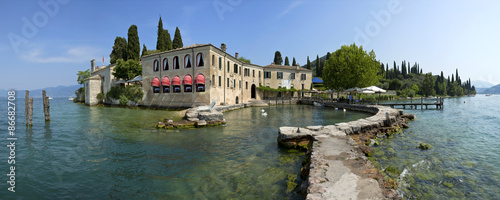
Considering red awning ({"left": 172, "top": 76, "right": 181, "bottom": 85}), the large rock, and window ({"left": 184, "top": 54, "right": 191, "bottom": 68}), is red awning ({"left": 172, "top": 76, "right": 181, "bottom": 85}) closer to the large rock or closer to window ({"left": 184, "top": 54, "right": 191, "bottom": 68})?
window ({"left": 184, "top": 54, "right": 191, "bottom": 68})

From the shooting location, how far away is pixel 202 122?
13344mm

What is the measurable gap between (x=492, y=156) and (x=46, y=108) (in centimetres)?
2676

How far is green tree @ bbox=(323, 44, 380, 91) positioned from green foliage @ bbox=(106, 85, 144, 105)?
98.9 feet

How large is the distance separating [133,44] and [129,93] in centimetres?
1239

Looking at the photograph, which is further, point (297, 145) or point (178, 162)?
point (297, 145)

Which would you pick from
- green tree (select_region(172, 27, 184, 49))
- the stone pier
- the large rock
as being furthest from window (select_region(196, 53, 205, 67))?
green tree (select_region(172, 27, 184, 49))

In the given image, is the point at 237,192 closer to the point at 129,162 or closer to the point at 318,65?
the point at 129,162

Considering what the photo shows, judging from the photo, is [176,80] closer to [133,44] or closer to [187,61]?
[187,61]

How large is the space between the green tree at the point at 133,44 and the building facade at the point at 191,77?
36.0 ft

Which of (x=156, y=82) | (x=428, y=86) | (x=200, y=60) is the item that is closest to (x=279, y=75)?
(x=200, y=60)

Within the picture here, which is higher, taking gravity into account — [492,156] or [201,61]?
[201,61]

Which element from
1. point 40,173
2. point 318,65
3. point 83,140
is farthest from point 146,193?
point 318,65

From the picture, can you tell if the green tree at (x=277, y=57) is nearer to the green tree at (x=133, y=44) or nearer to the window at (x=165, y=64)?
the green tree at (x=133, y=44)

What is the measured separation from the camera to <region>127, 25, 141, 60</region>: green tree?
1503 inches
